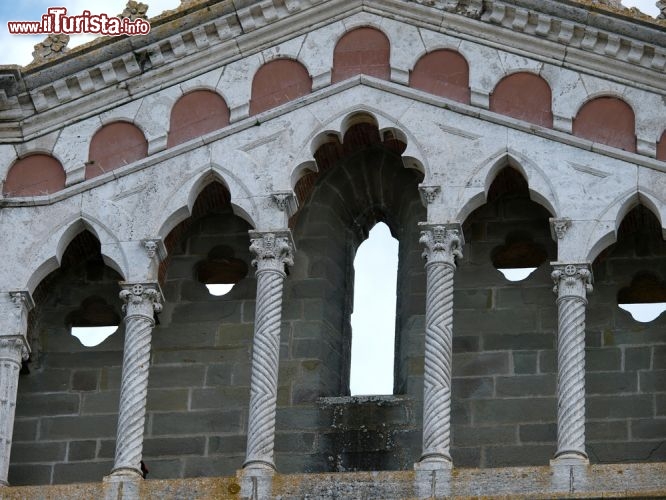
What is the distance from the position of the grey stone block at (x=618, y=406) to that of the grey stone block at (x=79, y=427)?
14.1 feet

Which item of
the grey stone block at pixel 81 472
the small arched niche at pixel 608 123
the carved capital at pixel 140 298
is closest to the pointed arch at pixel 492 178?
the small arched niche at pixel 608 123

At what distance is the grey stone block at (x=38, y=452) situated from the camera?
85.4 ft

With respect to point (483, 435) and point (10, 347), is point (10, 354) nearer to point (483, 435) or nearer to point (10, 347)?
point (10, 347)

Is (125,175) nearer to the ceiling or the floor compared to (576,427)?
nearer to the ceiling

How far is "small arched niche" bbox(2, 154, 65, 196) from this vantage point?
26141 millimetres

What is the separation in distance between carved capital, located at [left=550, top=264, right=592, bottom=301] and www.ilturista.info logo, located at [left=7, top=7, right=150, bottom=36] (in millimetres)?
4443

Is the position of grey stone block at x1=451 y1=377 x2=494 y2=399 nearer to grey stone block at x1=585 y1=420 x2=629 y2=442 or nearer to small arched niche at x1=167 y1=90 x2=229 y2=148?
grey stone block at x1=585 y1=420 x2=629 y2=442

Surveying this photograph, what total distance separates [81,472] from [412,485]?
135 inches

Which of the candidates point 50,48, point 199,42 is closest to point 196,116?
point 199,42

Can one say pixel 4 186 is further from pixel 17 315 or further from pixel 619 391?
pixel 619 391

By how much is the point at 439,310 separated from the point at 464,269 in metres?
1.53

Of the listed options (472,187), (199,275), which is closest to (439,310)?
(472,187)

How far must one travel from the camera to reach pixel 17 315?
25.6m

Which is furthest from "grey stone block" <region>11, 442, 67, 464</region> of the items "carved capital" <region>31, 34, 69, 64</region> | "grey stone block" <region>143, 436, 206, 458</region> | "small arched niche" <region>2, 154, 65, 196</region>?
"carved capital" <region>31, 34, 69, 64</region>
